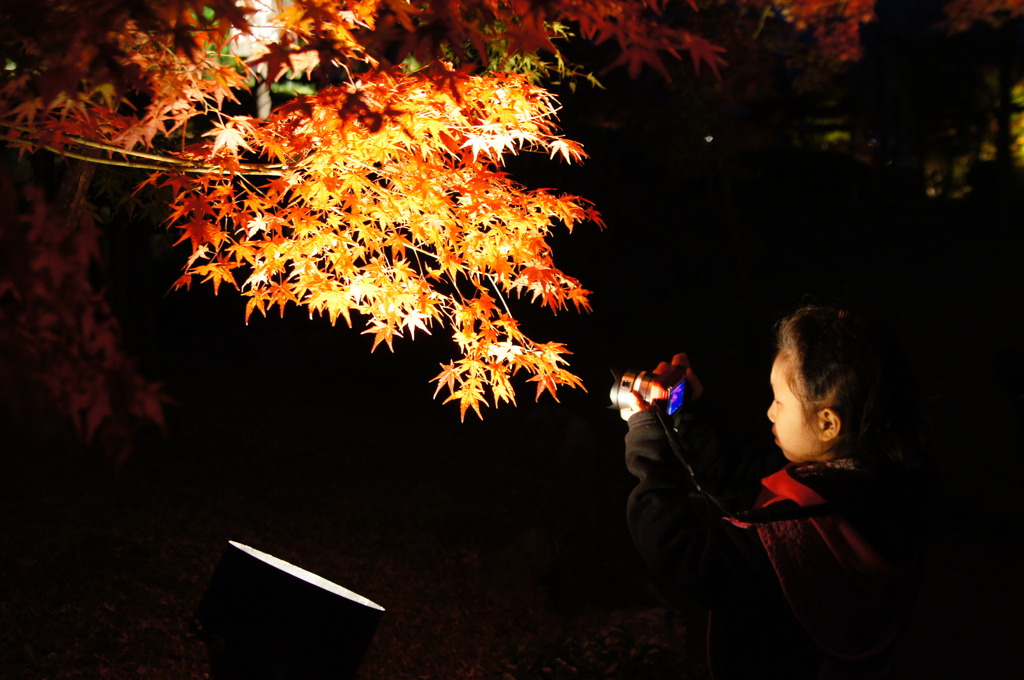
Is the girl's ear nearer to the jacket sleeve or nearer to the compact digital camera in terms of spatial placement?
the jacket sleeve

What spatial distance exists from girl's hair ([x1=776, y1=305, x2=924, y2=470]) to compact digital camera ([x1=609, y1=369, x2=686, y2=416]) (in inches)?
16.1

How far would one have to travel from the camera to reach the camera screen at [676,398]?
2.14 m

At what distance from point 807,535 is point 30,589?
15.9 ft

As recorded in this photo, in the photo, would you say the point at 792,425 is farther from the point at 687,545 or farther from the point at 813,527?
the point at 687,545

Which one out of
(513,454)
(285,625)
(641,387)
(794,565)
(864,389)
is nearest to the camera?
(794,565)

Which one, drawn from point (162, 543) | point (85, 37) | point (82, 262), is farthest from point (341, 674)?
point (162, 543)

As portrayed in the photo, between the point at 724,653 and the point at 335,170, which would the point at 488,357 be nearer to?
the point at 335,170

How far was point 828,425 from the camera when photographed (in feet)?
5.84

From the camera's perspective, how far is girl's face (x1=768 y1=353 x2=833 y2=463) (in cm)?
182

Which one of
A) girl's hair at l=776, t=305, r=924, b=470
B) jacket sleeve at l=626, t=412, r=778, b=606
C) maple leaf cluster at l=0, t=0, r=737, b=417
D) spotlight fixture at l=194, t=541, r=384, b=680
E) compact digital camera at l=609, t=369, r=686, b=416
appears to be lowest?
spotlight fixture at l=194, t=541, r=384, b=680

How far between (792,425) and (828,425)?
9 centimetres

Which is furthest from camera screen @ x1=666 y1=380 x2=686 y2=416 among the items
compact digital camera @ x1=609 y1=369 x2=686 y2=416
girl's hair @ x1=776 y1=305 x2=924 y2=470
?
girl's hair @ x1=776 y1=305 x2=924 y2=470

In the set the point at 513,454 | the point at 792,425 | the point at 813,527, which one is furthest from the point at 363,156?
the point at 513,454

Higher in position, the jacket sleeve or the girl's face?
the girl's face
